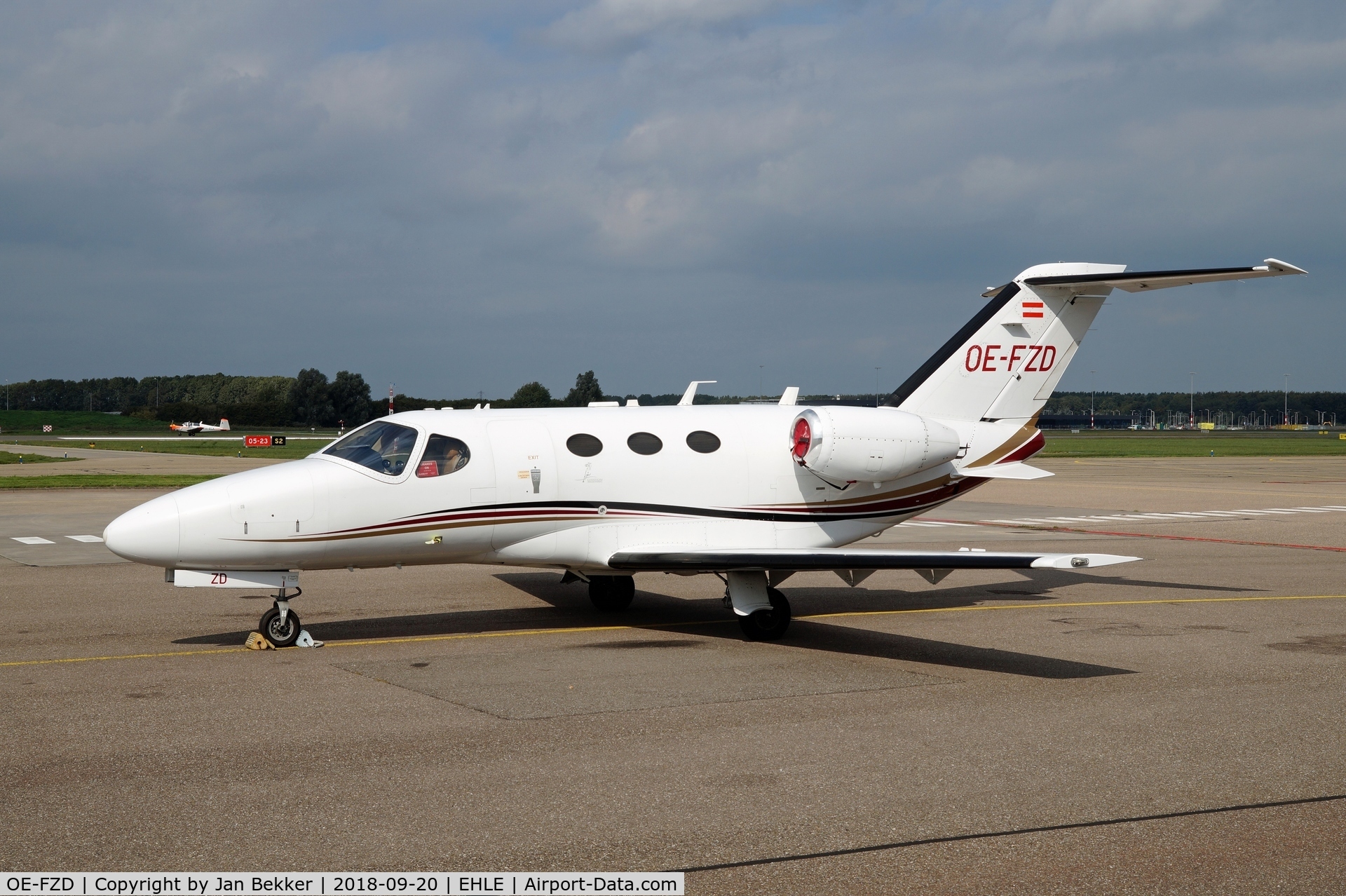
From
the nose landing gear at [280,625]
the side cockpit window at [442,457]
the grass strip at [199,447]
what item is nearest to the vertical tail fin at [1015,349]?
the side cockpit window at [442,457]

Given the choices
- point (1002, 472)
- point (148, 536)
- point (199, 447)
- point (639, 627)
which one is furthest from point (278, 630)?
point (199, 447)

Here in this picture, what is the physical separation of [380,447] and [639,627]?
3.87 m

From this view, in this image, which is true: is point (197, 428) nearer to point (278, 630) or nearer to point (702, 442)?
point (278, 630)

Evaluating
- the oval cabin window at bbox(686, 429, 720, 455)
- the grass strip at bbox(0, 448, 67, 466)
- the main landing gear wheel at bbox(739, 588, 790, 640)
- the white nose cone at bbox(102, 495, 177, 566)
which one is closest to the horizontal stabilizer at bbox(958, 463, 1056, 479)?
the oval cabin window at bbox(686, 429, 720, 455)

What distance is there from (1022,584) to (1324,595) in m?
4.28

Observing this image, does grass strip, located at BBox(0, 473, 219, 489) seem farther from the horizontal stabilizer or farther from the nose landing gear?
the horizontal stabilizer

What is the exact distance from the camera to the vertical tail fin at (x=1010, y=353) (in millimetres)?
15539

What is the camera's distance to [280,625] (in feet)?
40.5

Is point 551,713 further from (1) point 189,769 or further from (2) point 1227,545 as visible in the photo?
(2) point 1227,545

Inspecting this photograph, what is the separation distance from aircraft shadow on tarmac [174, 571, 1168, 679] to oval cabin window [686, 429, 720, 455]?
2.22 m

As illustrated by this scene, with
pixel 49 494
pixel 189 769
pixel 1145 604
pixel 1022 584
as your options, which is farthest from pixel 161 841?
pixel 49 494

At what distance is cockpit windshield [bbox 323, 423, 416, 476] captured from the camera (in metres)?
12.7

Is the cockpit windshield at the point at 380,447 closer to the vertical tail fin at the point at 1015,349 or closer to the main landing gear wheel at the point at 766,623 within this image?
the main landing gear wheel at the point at 766,623

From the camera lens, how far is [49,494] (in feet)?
116
